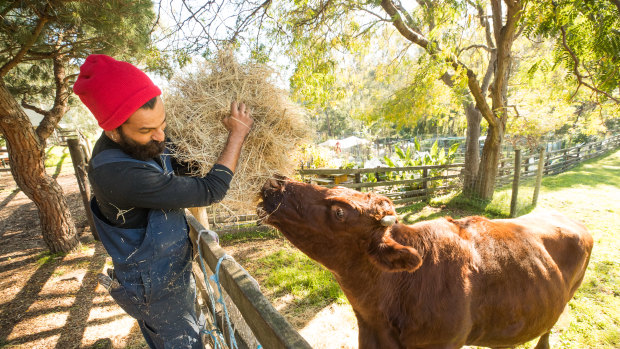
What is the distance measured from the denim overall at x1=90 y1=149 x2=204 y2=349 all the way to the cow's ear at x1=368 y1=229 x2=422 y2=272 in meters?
1.28

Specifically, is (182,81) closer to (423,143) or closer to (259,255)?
(259,255)

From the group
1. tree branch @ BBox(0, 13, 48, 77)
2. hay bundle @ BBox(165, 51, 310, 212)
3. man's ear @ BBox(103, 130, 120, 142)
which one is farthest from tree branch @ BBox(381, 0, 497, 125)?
tree branch @ BBox(0, 13, 48, 77)

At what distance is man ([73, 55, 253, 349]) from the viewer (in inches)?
53.2

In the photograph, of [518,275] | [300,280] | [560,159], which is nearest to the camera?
[518,275]

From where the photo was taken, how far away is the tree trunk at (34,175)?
5.13 metres

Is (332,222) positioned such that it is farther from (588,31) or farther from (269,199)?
(588,31)

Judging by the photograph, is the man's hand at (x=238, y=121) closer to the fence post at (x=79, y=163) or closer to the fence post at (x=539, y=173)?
the fence post at (x=79, y=163)

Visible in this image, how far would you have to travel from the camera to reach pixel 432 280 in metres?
2.09

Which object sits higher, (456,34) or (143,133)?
(456,34)

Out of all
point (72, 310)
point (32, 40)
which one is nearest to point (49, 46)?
point (32, 40)

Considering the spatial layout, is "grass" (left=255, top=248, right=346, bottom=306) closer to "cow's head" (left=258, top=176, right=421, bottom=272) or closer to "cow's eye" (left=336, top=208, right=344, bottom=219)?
"cow's head" (left=258, top=176, right=421, bottom=272)

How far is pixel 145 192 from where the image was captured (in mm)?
1358

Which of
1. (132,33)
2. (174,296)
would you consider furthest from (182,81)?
(132,33)

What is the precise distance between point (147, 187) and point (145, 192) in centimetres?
3
